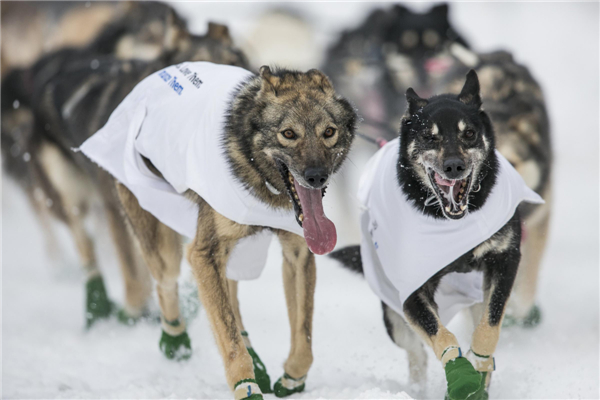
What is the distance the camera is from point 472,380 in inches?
111

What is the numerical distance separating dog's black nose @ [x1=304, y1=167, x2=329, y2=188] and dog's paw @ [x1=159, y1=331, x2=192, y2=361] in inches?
68.5

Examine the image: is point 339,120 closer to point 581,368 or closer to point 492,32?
point 581,368

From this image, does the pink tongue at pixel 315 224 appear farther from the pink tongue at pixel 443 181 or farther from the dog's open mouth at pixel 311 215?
the pink tongue at pixel 443 181

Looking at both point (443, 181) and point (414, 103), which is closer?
point (443, 181)

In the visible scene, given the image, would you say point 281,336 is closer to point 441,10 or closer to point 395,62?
point 395,62

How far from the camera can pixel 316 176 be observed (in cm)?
282

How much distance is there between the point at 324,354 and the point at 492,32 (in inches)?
330

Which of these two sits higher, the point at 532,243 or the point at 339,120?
the point at 339,120

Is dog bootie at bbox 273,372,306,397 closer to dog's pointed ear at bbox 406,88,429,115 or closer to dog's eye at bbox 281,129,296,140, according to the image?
dog's eye at bbox 281,129,296,140

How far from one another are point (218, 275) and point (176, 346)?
1101 millimetres

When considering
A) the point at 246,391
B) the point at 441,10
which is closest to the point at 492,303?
the point at 246,391

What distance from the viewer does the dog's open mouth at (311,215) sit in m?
2.96

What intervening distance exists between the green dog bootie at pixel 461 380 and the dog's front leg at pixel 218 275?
0.82m

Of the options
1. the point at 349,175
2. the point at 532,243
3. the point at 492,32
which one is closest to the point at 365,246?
the point at 532,243
